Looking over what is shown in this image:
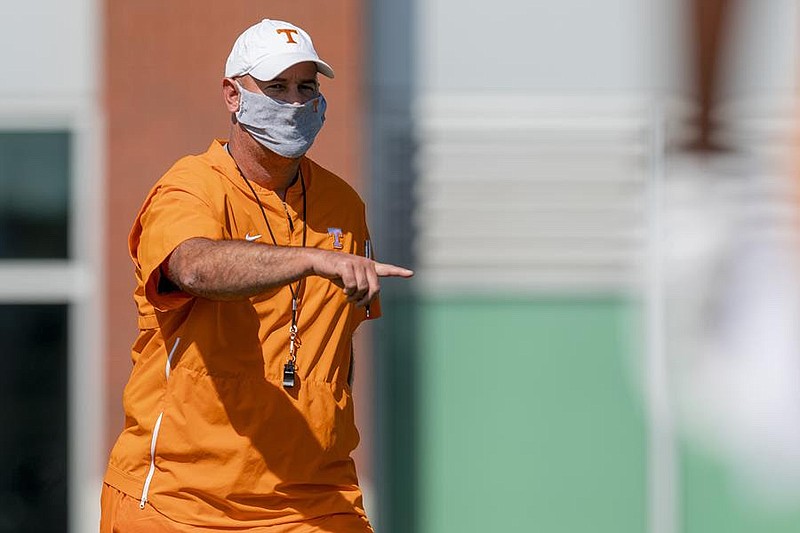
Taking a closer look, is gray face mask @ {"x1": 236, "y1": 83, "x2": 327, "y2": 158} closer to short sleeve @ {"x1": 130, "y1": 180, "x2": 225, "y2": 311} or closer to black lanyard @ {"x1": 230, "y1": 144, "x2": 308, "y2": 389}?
black lanyard @ {"x1": 230, "y1": 144, "x2": 308, "y2": 389}

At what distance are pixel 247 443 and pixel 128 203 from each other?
2995 millimetres

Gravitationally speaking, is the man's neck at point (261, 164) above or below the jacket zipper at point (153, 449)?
above

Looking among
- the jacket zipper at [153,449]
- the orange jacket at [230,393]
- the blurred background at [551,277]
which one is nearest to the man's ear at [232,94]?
the orange jacket at [230,393]

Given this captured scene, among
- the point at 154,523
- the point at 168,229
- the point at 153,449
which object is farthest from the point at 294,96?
the point at 154,523

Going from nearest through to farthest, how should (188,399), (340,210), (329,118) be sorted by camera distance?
(188,399) → (340,210) → (329,118)

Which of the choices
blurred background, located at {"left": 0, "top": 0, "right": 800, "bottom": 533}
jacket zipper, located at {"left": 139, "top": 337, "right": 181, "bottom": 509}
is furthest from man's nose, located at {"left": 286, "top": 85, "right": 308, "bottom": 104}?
blurred background, located at {"left": 0, "top": 0, "right": 800, "bottom": 533}

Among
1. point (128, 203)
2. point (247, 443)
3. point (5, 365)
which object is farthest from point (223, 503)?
point (5, 365)

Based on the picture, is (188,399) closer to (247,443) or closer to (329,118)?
(247,443)

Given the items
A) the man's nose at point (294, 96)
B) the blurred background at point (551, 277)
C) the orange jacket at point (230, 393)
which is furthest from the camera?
the blurred background at point (551, 277)

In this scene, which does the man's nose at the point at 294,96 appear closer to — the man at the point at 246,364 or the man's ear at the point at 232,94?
the man at the point at 246,364

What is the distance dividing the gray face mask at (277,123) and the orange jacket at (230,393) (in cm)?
11

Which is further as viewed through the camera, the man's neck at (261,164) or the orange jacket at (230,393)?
the man's neck at (261,164)

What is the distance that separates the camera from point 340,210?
405 cm

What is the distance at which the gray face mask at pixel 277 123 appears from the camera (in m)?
3.81
